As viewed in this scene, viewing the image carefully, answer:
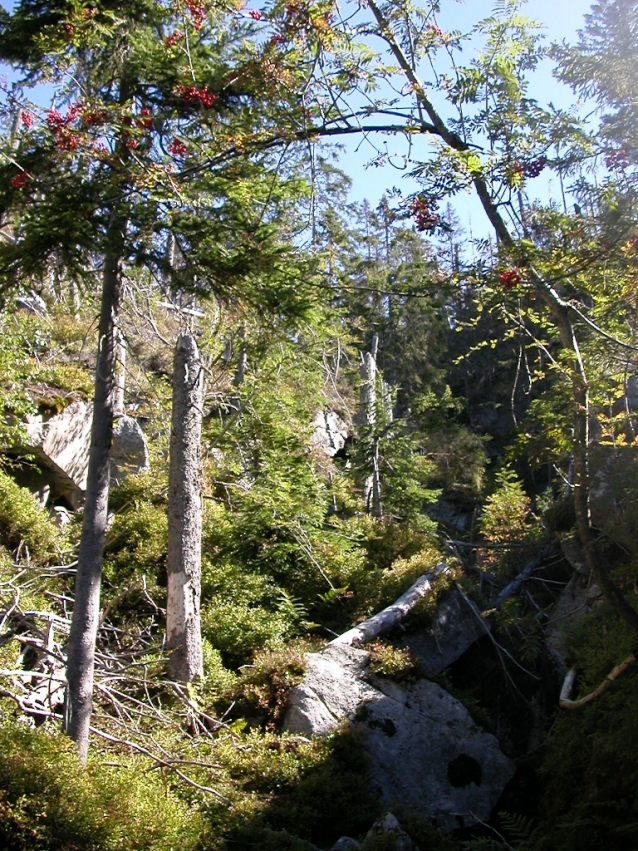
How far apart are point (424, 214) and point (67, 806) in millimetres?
4525

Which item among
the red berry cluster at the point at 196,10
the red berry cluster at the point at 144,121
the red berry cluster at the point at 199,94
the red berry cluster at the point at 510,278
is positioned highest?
the red berry cluster at the point at 196,10

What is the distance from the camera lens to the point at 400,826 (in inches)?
236

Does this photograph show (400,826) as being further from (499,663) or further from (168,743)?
(499,663)

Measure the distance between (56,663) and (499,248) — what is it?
599 centimetres

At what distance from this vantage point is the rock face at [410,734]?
7703 mm

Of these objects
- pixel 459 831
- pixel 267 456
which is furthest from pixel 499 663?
pixel 267 456

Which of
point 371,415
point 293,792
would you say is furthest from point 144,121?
point 371,415

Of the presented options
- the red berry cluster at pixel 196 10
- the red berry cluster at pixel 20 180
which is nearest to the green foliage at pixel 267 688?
the red berry cluster at pixel 20 180

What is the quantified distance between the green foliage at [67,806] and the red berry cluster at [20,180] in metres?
3.92

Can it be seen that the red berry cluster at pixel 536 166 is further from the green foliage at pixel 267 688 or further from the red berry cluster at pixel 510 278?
the green foliage at pixel 267 688

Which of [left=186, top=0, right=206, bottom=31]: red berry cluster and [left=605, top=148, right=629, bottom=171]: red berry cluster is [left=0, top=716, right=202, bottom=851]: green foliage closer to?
[left=186, top=0, right=206, bottom=31]: red berry cluster

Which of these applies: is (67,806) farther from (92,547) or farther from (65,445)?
(65,445)

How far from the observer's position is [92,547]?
5617 millimetres

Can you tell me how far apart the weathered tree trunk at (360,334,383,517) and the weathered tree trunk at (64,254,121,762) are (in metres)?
10.2
